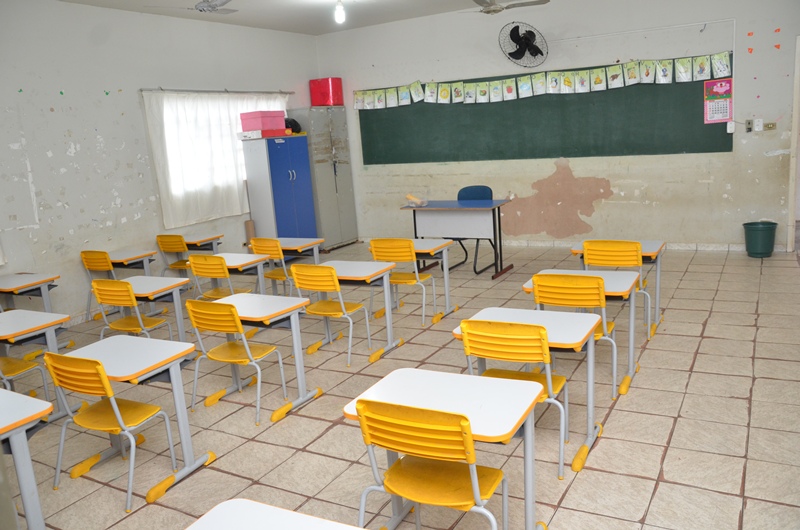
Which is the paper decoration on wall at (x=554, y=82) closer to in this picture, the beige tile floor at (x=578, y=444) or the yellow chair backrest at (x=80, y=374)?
the beige tile floor at (x=578, y=444)

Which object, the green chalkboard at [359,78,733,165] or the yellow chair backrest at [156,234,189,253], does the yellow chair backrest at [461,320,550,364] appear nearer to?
the yellow chair backrest at [156,234,189,253]

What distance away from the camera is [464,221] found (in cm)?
704

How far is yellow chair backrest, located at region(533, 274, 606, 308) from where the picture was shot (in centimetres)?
362

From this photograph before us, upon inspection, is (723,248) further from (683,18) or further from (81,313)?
(81,313)

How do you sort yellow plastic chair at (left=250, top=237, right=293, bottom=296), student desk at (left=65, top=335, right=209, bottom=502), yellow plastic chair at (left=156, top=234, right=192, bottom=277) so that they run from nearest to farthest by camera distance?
student desk at (left=65, top=335, right=209, bottom=502) → yellow plastic chair at (left=250, top=237, right=293, bottom=296) → yellow plastic chair at (left=156, top=234, right=192, bottom=277)

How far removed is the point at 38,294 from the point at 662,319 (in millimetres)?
5273

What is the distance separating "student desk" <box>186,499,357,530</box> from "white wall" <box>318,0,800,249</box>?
706 centimetres

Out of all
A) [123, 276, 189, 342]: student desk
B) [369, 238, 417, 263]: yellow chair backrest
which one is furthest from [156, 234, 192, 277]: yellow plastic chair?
[369, 238, 417, 263]: yellow chair backrest

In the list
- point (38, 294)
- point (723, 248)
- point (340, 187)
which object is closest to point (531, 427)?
point (38, 294)

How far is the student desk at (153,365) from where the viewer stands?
3027mm

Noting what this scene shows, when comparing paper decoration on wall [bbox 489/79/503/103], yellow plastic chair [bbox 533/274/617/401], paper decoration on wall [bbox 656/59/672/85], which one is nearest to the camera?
yellow plastic chair [bbox 533/274/617/401]

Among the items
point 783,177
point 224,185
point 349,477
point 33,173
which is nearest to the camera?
point 349,477

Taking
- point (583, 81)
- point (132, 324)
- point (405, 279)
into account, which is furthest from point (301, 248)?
point (583, 81)

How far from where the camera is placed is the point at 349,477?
318 cm
